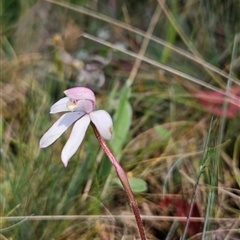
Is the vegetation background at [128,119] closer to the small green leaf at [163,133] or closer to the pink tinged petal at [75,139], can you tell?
the small green leaf at [163,133]

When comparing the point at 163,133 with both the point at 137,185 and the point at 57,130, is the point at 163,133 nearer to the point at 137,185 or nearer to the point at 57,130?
the point at 137,185

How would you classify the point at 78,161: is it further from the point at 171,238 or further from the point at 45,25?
the point at 45,25

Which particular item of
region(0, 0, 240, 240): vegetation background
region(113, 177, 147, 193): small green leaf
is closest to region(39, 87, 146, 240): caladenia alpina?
region(0, 0, 240, 240): vegetation background

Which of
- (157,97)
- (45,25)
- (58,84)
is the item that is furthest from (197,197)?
(45,25)

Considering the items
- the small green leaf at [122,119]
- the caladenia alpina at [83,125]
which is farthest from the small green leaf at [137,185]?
the caladenia alpina at [83,125]

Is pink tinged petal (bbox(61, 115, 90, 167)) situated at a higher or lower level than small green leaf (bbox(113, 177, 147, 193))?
higher

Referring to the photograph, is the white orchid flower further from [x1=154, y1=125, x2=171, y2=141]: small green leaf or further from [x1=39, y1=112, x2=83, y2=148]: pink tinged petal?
[x1=154, y1=125, x2=171, y2=141]: small green leaf
